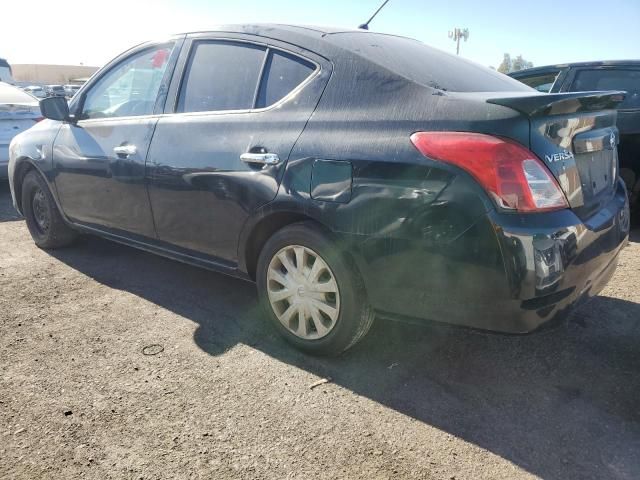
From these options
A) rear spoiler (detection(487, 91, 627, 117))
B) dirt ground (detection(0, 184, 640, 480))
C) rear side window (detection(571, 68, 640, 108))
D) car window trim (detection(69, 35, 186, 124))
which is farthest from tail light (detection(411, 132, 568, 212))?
rear side window (detection(571, 68, 640, 108))

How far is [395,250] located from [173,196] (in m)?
1.57

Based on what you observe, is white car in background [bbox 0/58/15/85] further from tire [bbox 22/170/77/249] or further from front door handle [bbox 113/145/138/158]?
front door handle [bbox 113/145/138/158]

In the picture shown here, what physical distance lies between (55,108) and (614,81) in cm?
521

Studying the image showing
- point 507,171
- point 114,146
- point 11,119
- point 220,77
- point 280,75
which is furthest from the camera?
point 11,119

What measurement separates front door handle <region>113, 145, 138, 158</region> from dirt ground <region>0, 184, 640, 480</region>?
1.00 m

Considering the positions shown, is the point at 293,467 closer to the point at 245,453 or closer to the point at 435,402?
the point at 245,453

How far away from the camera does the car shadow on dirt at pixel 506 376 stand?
220 centimetres

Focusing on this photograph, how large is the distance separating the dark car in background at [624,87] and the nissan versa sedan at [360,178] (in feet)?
9.10

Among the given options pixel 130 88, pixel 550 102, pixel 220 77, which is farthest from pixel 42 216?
pixel 550 102

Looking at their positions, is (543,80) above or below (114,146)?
above

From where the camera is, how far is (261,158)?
110 inches

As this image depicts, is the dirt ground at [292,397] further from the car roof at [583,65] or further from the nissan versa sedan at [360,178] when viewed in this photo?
the car roof at [583,65]

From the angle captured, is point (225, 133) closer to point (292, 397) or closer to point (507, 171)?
point (292, 397)

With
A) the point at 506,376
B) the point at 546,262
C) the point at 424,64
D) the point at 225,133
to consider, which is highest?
the point at 424,64
